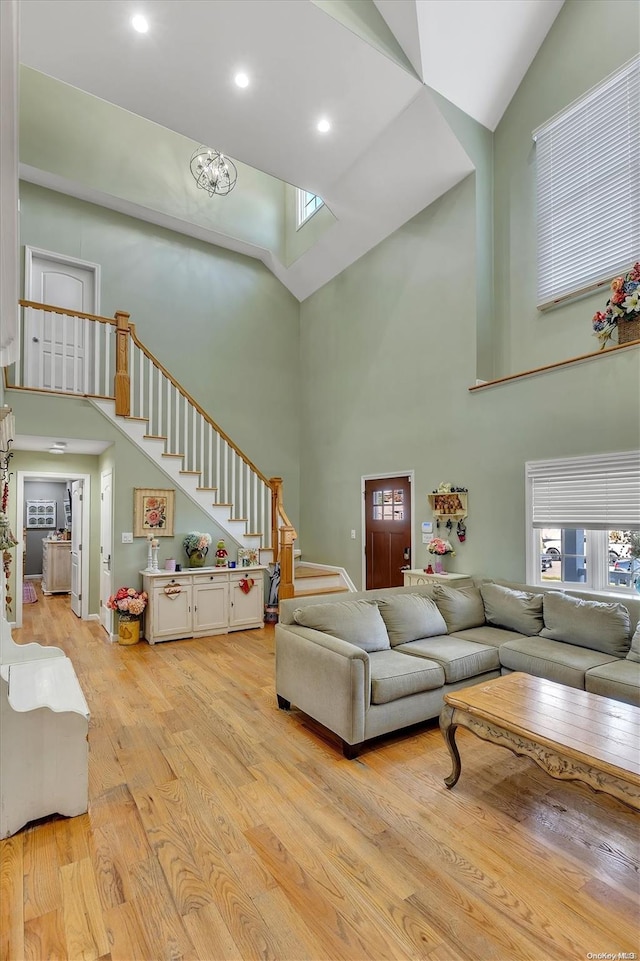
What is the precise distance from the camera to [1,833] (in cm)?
221

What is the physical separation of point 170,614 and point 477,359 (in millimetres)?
4602

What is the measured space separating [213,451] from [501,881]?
5951 mm

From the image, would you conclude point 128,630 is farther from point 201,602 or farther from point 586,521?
point 586,521

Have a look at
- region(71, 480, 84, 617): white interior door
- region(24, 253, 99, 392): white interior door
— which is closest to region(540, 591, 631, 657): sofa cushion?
region(24, 253, 99, 392): white interior door

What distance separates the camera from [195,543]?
5.91 m

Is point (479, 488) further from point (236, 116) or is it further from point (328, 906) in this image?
point (236, 116)

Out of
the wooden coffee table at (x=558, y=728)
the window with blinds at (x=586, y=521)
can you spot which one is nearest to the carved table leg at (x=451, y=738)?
the wooden coffee table at (x=558, y=728)

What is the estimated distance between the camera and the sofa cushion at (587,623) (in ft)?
11.4

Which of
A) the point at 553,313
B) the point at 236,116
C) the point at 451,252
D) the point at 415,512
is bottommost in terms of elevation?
the point at 415,512

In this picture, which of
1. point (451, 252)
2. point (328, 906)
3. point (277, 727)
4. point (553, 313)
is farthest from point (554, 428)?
point (328, 906)

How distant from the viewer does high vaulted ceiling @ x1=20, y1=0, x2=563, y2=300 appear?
4262mm

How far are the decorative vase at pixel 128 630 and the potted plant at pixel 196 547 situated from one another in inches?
37.1

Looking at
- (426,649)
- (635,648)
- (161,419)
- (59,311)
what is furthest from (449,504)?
(59,311)

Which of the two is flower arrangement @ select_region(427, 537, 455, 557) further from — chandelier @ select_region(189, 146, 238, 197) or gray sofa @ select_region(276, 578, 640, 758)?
chandelier @ select_region(189, 146, 238, 197)
